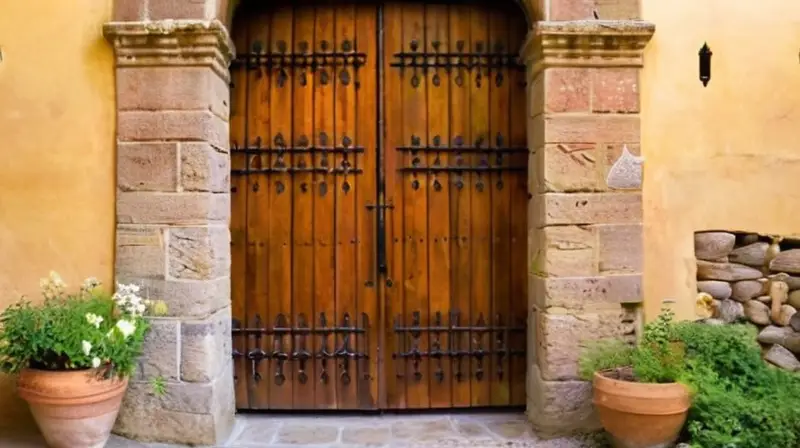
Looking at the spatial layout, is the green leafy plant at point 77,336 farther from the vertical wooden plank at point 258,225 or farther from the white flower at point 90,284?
the vertical wooden plank at point 258,225

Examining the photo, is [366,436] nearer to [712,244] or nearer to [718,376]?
[718,376]

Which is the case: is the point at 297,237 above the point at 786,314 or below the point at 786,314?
above

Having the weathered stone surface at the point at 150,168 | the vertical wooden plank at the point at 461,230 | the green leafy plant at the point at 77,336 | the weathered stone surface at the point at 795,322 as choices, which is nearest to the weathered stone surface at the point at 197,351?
the green leafy plant at the point at 77,336

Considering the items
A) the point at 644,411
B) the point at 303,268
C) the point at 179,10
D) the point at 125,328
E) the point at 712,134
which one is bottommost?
the point at 644,411

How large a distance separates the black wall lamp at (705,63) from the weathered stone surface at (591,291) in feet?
3.62

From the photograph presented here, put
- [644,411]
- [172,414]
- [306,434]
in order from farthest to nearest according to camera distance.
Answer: [306,434] → [172,414] → [644,411]

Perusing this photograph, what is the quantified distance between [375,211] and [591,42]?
4.80ft

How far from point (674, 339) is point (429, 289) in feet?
4.31

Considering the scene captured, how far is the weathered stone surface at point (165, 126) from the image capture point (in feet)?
10.9

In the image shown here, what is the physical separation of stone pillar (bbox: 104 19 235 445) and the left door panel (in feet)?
1.28

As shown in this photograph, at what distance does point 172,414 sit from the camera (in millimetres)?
3285

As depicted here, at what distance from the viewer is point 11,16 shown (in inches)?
135

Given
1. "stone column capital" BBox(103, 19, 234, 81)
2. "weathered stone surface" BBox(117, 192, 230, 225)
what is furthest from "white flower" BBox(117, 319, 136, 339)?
"stone column capital" BBox(103, 19, 234, 81)

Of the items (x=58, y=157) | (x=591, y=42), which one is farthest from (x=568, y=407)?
(x=58, y=157)
